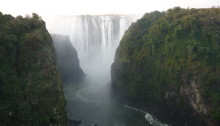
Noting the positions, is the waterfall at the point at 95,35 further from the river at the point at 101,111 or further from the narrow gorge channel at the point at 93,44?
the river at the point at 101,111

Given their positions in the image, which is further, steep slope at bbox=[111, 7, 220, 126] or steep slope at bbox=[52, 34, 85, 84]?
steep slope at bbox=[52, 34, 85, 84]

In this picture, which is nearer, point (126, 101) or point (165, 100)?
point (165, 100)

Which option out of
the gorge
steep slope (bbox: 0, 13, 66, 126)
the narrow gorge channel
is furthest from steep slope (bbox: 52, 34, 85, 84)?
steep slope (bbox: 0, 13, 66, 126)

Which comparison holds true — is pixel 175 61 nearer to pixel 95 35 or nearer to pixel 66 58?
pixel 66 58

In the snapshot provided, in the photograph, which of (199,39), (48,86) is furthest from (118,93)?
(48,86)

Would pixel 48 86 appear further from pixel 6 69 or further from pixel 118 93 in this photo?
pixel 118 93

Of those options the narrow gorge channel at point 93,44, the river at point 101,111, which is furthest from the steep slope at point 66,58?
the river at point 101,111

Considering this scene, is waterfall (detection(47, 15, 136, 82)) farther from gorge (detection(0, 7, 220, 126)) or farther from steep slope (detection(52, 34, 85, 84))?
gorge (detection(0, 7, 220, 126))
